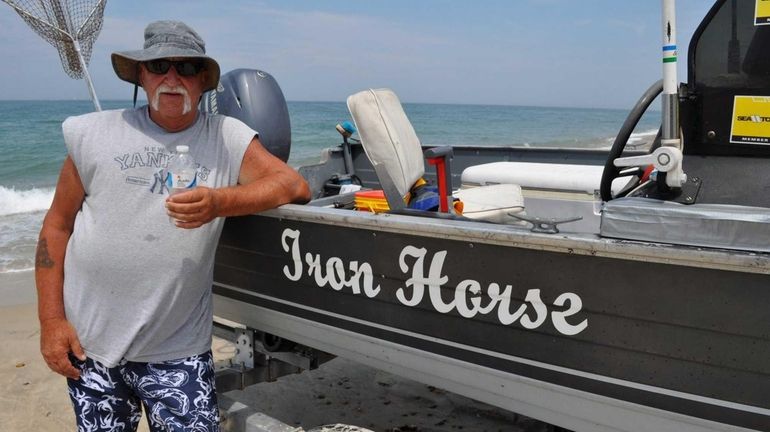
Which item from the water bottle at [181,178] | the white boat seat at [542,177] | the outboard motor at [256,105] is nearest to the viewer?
the water bottle at [181,178]

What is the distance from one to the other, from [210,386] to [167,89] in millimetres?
1045

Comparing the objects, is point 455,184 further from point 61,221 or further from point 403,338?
point 61,221

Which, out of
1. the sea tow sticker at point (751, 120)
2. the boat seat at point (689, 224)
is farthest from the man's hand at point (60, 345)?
the sea tow sticker at point (751, 120)

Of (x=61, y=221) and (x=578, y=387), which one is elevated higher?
(x=61, y=221)

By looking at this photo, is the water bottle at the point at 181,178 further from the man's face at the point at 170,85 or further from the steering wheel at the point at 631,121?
the steering wheel at the point at 631,121

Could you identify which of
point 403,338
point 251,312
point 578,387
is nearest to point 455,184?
point 251,312

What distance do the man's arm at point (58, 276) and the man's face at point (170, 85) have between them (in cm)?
36

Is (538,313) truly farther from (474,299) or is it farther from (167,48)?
(167,48)

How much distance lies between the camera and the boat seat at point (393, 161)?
2.83 meters

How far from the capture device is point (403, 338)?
7.55 ft

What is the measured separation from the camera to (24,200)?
13.7 metres

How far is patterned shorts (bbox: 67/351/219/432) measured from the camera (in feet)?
7.36

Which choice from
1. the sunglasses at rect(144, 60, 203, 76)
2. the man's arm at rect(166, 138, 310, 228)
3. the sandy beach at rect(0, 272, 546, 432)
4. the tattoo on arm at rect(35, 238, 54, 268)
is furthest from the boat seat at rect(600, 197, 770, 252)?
the tattoo on arm at rect(35, 238, 54, 268)

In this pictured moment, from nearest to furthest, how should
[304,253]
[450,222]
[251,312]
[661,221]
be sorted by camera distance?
[661,221] → [450,222] → [304,253] → [251,312]
